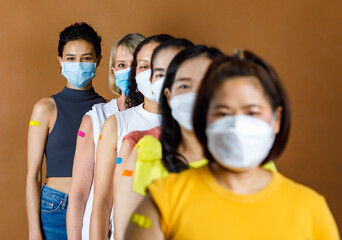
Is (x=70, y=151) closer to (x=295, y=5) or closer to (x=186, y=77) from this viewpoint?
(x=186, y=77)

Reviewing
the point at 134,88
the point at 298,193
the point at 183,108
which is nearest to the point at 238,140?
the point at 298,193

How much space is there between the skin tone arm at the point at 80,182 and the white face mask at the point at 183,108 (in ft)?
2.53

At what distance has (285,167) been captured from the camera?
2861mm

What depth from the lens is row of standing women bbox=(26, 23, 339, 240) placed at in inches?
37.3

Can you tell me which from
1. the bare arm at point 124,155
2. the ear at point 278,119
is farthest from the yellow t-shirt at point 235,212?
the bare arm at point 124,155

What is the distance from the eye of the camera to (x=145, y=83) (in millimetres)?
1773

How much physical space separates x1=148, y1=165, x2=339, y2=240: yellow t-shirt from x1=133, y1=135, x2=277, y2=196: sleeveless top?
225 millimetres

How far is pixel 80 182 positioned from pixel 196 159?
0.83 m

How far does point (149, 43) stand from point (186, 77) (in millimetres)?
569

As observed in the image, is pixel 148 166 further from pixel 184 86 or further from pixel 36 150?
pixel 36 150

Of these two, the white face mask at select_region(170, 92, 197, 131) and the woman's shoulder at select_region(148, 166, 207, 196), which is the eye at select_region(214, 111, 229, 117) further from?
the white face mask at select_region(170, 92, 197, 131)

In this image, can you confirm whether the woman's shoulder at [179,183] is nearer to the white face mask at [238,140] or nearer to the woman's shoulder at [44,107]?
the white face mask at [238,140]

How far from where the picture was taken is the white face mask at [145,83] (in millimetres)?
1755

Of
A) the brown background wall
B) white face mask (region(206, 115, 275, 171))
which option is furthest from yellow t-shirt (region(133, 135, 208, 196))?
the brown background wall
